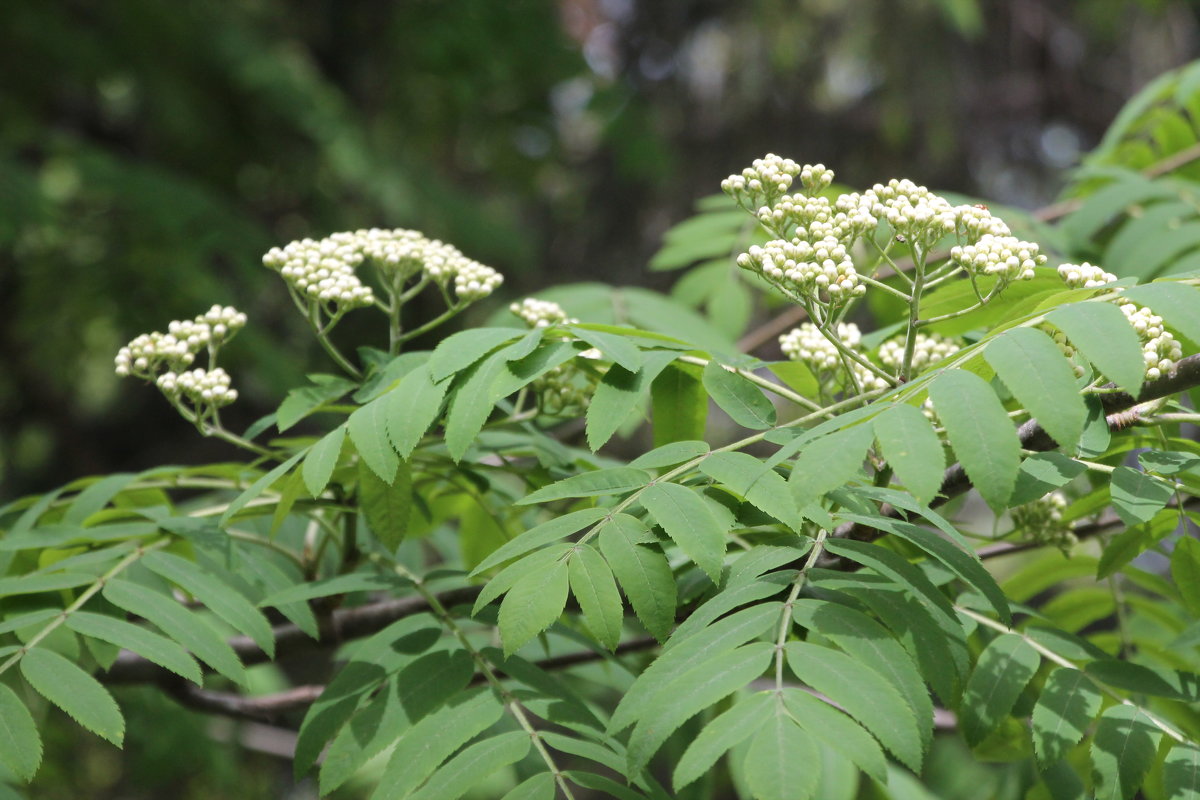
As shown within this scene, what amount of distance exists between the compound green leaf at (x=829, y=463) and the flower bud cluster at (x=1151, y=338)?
440 millimetres

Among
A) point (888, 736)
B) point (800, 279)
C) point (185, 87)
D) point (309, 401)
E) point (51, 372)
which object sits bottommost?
point (888, 736)

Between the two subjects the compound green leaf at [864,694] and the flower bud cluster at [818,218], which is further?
the flower bud cluster at [818,218]

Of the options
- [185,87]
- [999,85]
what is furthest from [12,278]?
[999,85]

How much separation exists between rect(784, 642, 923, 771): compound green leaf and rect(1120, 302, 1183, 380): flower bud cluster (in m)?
0.56

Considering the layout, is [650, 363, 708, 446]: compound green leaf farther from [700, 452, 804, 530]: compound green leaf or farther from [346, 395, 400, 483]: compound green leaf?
[346, 395, 400, 483]: compound green leaf

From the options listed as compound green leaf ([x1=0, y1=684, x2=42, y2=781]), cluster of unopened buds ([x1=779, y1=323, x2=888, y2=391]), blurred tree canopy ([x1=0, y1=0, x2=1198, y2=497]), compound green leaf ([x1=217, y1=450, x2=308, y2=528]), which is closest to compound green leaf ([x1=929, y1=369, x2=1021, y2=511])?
cluster of unopened buds ([x1=779, y1=323, x2=888, y2=391])

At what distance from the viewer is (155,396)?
25.6ft

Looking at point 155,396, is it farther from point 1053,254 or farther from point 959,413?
point 959,413

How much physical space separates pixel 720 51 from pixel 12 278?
5.85 m

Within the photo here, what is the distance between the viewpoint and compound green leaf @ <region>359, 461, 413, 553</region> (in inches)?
64.1

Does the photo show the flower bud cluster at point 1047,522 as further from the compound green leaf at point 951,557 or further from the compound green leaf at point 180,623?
the compound green leaf at point 180,623

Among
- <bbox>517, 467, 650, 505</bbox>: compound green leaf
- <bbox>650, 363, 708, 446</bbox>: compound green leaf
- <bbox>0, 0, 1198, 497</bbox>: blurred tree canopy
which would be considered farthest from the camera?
<bbox>0, 0, 1198, 497</bbox>: blurred tree canopy

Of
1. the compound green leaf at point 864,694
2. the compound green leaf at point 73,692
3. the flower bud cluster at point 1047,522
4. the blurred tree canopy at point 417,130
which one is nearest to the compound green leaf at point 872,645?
the compound green leaf at point 864,694

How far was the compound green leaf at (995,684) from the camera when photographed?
1.39 m
